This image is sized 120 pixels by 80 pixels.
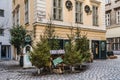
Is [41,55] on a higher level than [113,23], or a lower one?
lower

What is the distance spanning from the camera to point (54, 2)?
73.7 feet

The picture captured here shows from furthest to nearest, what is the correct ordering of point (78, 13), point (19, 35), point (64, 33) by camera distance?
point (78, 13) → point (64, 33) → point (19, 35)

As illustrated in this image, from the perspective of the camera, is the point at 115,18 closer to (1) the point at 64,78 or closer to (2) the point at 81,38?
(2) the point at 81,38

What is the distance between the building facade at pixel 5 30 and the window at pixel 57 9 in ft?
50.0

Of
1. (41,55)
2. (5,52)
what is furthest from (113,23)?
(41,55)

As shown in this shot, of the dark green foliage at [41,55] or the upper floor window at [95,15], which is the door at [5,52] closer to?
the upper floor window at [95,15]

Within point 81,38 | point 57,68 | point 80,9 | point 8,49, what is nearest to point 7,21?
point 8,49

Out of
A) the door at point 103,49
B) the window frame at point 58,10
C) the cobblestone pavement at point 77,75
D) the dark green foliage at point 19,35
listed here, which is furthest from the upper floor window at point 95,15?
the cobblestone pavement at point 77,75

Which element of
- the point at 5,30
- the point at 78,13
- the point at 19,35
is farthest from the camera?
the point at 5,30

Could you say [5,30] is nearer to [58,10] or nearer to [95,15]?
[95,15]

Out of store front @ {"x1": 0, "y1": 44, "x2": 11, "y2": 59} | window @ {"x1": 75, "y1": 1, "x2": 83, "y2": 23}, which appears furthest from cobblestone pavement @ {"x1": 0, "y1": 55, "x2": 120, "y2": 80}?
store front @ {"x1": 0, "y1": 44, "x2": 11, "y2": 59}

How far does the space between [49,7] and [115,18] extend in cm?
1904

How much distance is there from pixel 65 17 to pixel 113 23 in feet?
58.5

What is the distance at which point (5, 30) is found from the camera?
123ft
